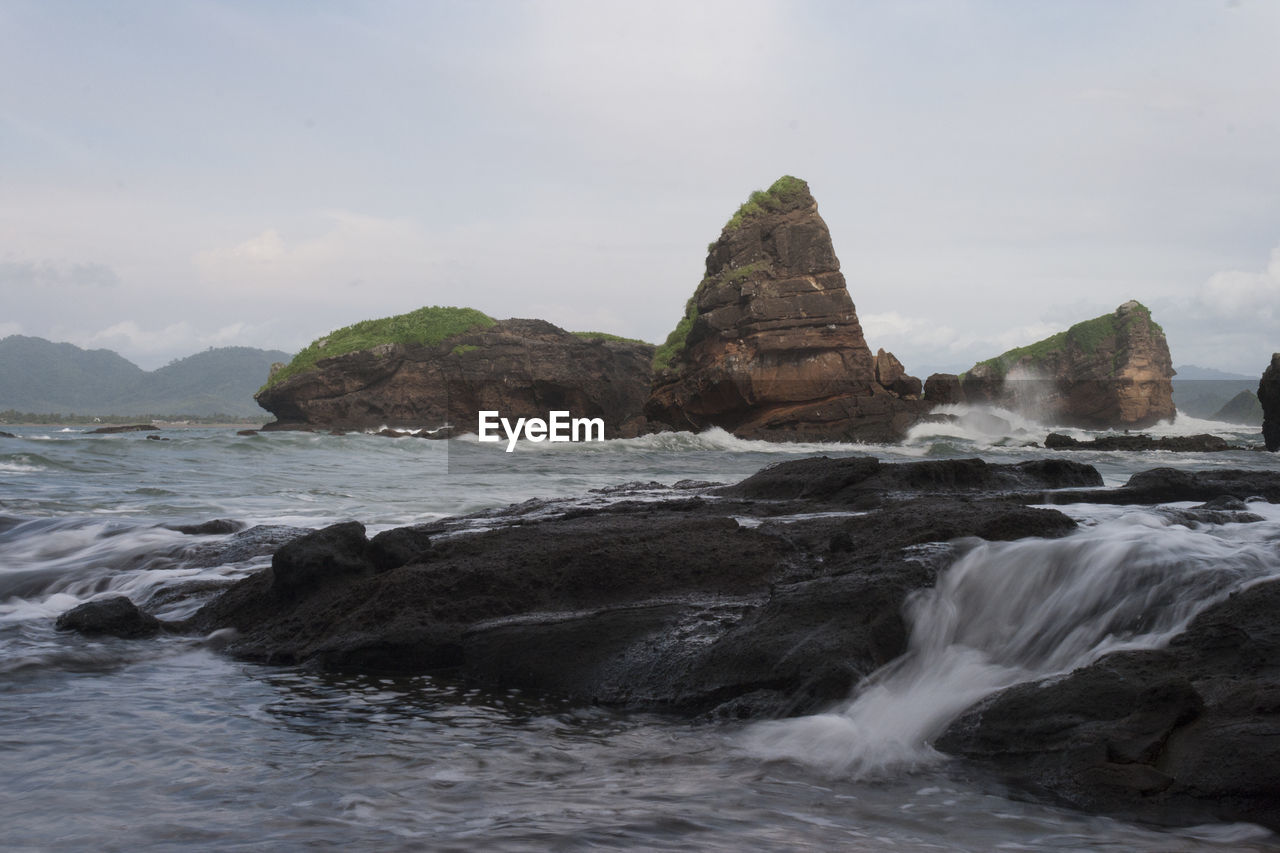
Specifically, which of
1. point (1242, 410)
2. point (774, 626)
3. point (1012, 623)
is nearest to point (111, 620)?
point (774, 626)

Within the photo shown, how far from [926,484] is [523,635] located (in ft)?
16.9

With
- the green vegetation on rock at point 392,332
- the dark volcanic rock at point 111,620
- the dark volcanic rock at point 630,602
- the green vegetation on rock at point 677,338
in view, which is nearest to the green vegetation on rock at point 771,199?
the green vegetation on rock at point 677,338

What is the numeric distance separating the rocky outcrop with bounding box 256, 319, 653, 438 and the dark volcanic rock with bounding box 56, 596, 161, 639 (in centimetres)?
5720

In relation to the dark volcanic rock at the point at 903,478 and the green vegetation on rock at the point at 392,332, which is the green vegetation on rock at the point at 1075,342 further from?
→ the dark volcanic rock at the point at 903,478

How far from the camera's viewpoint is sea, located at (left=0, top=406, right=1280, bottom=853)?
3.18 metres

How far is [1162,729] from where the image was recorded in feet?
11.6

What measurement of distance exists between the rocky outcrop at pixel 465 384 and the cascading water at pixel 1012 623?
58588 millimetres

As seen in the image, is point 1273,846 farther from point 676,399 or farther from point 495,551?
point 676,399

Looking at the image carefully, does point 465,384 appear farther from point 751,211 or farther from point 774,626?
point 774,626

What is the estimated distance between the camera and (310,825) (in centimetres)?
322

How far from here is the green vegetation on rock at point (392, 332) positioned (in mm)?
67688

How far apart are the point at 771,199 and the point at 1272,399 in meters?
22.8

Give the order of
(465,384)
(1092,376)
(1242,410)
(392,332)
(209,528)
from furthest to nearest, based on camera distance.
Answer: (1242,410)
(392,332)
(465,384)
(1092,376)
(209,528)

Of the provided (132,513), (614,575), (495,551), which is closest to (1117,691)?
(614,575)
